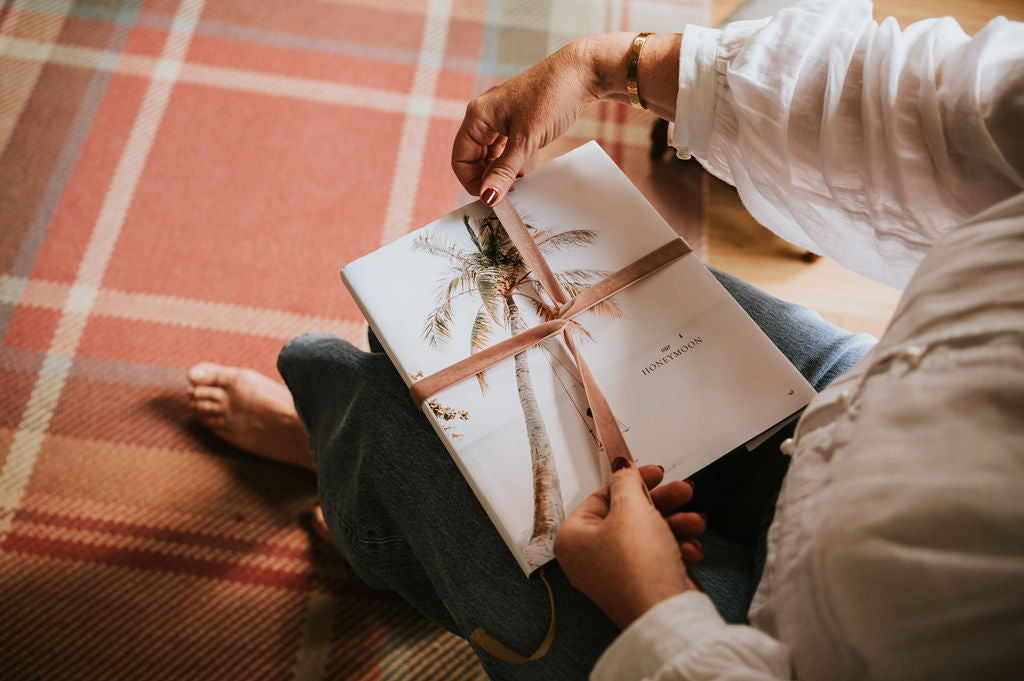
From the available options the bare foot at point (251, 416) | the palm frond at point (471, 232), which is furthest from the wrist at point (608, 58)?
the bare foot at point (251, 416)

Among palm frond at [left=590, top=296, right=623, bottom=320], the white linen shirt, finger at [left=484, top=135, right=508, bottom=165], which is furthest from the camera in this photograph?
finger at [left=484, top=135, right=508, bottom=165]

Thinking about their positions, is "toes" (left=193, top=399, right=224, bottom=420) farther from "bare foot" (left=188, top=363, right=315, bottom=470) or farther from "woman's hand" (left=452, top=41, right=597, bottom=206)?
"woman's hand" (left=452, top=41, right=597, bottom=206)

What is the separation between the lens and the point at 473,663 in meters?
0.98

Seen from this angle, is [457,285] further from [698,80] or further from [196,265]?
[196,265]

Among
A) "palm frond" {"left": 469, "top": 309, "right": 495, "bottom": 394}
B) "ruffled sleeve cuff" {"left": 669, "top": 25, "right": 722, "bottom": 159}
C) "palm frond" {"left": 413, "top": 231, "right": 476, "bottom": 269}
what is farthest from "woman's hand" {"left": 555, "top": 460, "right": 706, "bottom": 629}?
"ruffled sleeve cuff" {"left": 669, "top": 25, "right": 722, "bottom": 159}

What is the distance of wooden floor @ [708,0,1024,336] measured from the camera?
122 cm

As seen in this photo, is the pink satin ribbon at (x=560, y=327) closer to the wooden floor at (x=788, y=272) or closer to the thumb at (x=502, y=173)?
the thumb at (x=502, y=173)

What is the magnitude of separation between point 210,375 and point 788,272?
1072mm

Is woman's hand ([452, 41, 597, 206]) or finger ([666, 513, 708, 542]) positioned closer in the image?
finger ([666, 513, 708, 542])

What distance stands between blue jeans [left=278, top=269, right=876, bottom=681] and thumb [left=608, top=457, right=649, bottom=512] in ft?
0.35

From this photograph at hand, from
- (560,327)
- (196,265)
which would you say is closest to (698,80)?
(560,327)

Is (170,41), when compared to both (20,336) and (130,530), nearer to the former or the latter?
(20,336)

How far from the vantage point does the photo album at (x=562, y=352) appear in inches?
22.4

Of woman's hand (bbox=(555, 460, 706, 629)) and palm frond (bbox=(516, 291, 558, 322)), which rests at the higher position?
palm frond (bbox=(516, 291, 558, 322))
